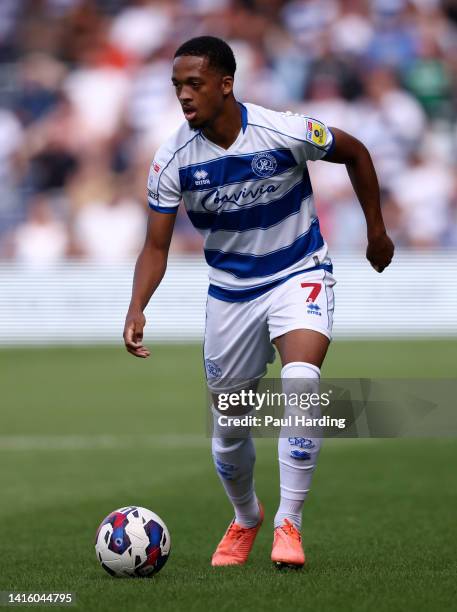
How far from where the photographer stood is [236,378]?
6.14 meters

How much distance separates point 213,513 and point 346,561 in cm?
225

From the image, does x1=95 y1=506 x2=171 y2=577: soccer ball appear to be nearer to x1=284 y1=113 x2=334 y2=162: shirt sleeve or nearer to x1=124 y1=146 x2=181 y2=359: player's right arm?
x1=124 y1=146 x2=181 y2=359: player's right arm

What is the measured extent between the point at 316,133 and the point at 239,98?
15.2m

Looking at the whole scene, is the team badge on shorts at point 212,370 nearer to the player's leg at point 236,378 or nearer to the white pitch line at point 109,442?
the player's leg at point 236,378

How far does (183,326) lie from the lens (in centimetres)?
1964

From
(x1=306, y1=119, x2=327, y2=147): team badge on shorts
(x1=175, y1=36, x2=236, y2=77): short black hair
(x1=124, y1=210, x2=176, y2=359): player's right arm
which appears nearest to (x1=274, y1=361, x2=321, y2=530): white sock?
(x1=124, y1=210, x2=176, y2=359): player's right arm

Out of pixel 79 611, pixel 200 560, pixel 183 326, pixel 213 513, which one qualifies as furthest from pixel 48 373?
pixel 79 611

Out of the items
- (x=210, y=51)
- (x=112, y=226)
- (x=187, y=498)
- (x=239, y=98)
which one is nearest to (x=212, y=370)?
(x=210, y=51)

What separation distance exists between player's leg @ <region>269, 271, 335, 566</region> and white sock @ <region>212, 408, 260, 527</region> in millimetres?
495

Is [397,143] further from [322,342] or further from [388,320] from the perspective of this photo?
[322,342]

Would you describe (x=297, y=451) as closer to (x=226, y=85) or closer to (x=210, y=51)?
(x=226, y=85)

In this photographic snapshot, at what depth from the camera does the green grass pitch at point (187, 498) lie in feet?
16.8

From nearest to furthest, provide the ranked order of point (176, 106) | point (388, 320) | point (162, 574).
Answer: point (162, 574) < point (388, 320) < point (176, 106)

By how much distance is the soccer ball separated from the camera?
18.4 ft
